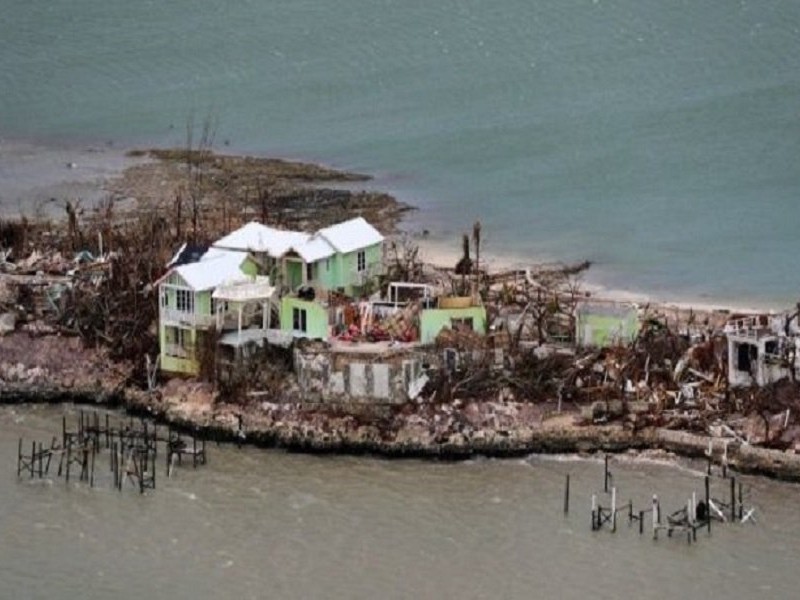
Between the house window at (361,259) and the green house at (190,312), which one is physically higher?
the house window at (361,259)

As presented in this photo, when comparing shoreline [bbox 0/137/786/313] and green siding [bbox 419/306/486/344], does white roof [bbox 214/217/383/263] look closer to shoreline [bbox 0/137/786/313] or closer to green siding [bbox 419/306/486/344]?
green siding [bbox 419/306/486/344]

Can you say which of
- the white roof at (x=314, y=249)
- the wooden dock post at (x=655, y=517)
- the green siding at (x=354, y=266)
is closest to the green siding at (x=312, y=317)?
the white roof at (x=314, y=249)

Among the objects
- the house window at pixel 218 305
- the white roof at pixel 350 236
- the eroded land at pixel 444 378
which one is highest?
the white roof at pixel 350 236

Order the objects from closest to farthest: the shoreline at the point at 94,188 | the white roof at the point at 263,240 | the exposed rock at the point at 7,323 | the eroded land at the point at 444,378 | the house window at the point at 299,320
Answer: the eroded land at the point at 444,378, the house window at the point at 299,320, the white roof at the point at 263,240, the exposed rock at the point at 7,323, the shoreline at the point at 94,188

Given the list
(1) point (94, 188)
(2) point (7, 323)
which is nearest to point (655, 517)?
(2) point (7, 323)

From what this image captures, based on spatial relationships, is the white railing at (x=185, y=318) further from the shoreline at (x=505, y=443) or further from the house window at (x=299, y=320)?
the shoreline at (x=505, y=443)

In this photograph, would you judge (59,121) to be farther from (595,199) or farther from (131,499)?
(131,499)

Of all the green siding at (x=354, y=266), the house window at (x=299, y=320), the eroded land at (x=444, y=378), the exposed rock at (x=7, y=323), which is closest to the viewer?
the eroded land at (x=444, y=378)

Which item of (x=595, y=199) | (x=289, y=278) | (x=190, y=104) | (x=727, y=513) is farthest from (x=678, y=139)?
(x=727, y=513)
